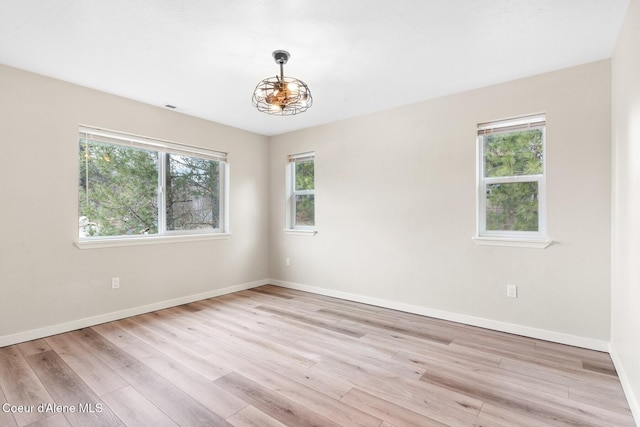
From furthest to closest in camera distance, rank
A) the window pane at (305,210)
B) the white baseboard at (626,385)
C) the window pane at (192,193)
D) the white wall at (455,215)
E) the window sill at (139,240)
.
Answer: the window pane at (305,210), the window pane at (192,193), the window sill at (139,240), the white wall at (455,215), the white baseboard at (626,385)

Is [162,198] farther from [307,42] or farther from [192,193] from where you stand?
[307,42]

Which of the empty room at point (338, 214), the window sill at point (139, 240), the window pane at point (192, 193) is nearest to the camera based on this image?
the empty room at point (338, 214)

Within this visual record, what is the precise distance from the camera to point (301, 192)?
15.8ft

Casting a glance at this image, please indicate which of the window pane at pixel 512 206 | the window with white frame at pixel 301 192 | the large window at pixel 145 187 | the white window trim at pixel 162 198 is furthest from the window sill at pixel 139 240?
the window pane at pixel 512 206

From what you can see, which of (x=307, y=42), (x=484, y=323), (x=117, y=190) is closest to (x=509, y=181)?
(x=484, y=323)

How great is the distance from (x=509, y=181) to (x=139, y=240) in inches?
154

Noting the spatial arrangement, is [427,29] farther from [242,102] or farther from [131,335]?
[131,335]

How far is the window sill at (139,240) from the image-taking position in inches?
124

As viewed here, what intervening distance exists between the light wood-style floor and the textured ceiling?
93.1 inches

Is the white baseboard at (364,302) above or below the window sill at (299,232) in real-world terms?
below

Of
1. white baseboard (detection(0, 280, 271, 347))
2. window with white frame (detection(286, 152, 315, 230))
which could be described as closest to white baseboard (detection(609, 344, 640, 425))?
window with white frame (detection(286, 152, 315, 230))

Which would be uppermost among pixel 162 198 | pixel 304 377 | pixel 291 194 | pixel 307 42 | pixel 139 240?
pixel 307 42

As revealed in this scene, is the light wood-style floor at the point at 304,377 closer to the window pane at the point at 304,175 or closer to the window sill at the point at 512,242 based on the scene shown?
the window sill at the point at 512,242

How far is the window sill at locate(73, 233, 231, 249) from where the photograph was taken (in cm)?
315
